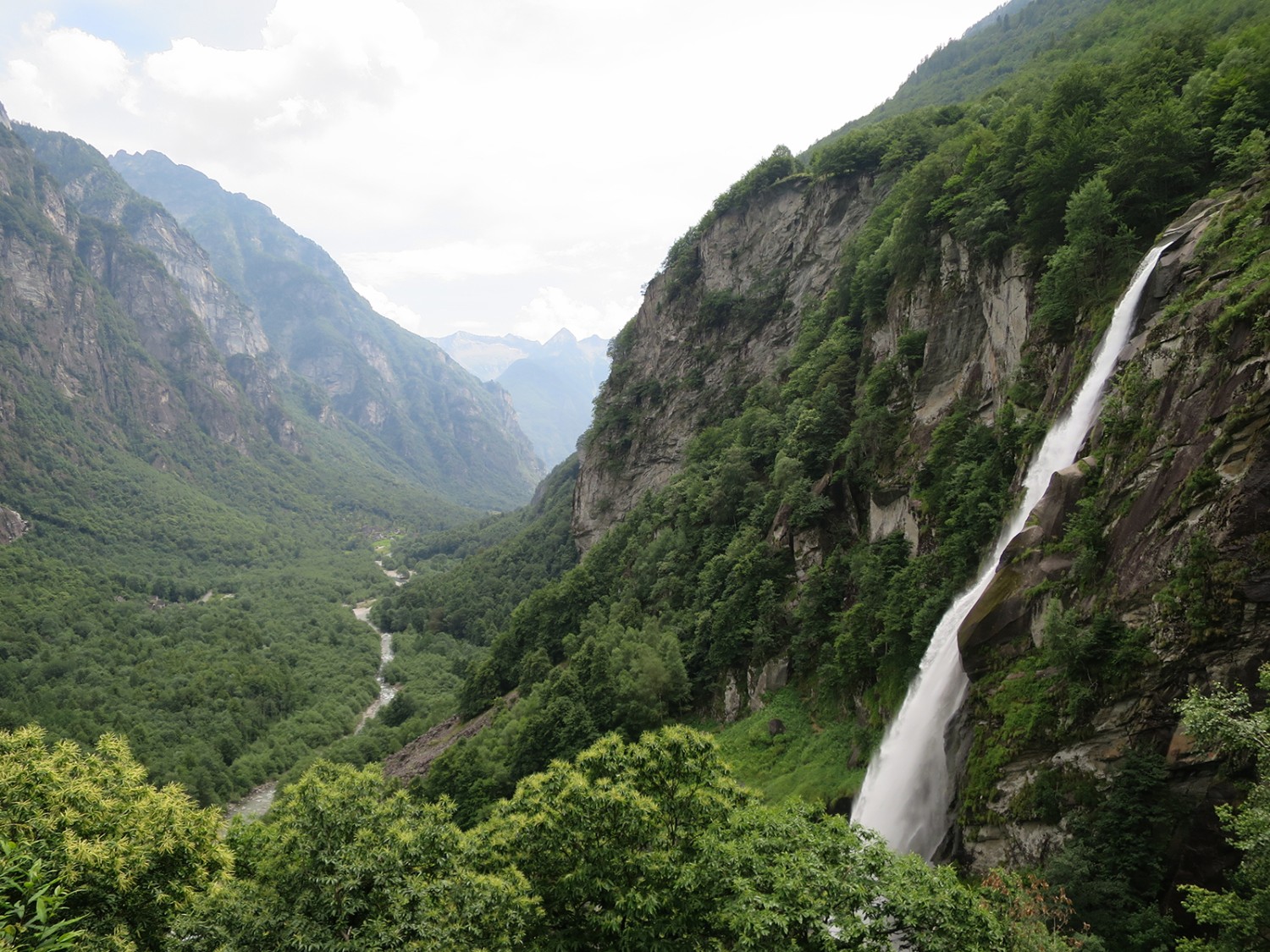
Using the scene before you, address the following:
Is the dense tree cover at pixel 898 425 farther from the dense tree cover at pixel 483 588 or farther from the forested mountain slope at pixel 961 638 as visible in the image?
the dense tree cover at pixel 483 588

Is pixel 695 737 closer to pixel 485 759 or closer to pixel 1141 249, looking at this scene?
pixel 1141 249

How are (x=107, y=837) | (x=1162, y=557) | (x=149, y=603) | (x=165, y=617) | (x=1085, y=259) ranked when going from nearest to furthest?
1. (x=107, y=837)
2. (x=1162, y=557)
3. (x=1085, y=259)
4. (x=165, y=617)
5. (x=149, y=603)

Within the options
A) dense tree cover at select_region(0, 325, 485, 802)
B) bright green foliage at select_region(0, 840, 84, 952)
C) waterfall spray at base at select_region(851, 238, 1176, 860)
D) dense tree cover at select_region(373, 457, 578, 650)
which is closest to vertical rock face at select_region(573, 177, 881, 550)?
dense tree cover at select_region(373, 457, 578, 650)

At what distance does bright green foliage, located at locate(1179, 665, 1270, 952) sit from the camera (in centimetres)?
1173

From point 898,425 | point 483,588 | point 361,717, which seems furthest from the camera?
point 483,588

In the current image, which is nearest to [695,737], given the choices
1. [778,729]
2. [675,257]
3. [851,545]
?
[778,729]

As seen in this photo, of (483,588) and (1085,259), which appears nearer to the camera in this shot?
(1085,259)

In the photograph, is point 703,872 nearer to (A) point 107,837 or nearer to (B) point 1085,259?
(A) point 107,837

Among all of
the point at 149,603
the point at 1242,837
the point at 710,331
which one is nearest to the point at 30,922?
the point at 1242,837

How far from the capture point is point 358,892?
15.5 metres

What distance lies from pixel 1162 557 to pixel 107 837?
28612mm

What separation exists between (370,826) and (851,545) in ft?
97.2

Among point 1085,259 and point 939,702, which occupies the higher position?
point 1085,259

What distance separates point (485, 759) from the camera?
46.0 meters
